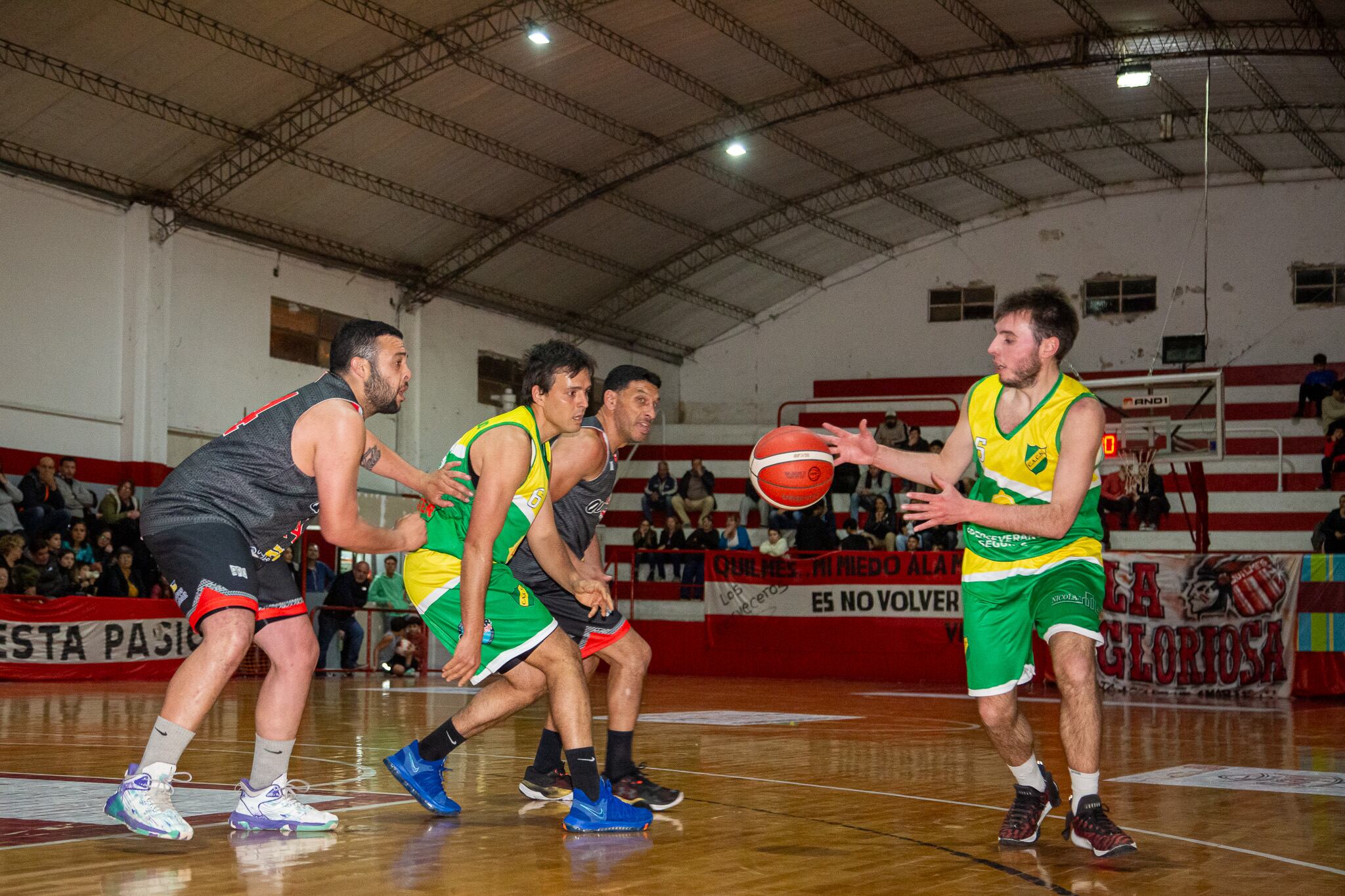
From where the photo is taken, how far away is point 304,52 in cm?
2139

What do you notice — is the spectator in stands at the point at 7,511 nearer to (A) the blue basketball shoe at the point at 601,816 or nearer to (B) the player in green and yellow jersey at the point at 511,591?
(B) the player in green and yellow jersey at the point at 511,591

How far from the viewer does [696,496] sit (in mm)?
28375

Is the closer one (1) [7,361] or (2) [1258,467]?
(1) [7,361]

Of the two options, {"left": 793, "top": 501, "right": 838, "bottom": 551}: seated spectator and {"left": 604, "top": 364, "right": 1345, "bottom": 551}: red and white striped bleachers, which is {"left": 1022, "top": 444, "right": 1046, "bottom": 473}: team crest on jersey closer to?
{"left": 793, "top": 501, "right": 838, "bottom": 551}: seated spectator

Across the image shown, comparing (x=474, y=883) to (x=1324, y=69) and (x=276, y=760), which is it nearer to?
(x=276, y=760)

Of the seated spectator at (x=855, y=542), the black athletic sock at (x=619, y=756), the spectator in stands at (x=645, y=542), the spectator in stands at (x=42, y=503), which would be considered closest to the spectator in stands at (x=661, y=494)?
the spectator in stands at (x=645, y=542)

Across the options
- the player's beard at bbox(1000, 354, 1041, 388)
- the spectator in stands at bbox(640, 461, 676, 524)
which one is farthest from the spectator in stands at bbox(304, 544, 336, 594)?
the player's beard at bbox(1000, 354, 1041, 388)

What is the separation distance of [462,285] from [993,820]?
25.7 meters

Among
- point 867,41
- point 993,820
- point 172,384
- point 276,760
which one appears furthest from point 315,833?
point 867,41

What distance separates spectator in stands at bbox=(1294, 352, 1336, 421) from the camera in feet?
92.3

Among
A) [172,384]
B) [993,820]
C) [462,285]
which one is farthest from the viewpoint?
[462,285]

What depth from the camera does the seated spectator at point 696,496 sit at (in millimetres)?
28078

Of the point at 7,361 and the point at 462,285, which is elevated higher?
the point at 462,285

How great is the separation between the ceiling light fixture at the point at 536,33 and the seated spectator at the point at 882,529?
965 centimetres
